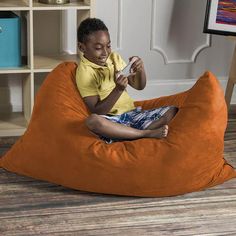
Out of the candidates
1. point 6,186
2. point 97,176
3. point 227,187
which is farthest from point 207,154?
point 6,186

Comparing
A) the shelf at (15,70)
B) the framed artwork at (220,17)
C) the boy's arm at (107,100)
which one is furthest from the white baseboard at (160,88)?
the boy's arm at (107,100)

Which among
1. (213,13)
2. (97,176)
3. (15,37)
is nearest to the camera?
(97,176)

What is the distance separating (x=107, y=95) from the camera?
2855 millimetres

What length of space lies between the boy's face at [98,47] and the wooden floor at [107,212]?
607 mm

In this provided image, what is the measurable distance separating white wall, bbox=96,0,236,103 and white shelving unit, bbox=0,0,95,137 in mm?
236

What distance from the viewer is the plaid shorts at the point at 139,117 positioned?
2.85 metres

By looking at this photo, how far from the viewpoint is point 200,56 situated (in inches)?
154

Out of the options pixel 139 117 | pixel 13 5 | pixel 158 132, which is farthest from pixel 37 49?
pixel 158 132

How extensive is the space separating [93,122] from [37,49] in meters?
1.08

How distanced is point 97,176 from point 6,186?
0.44 m

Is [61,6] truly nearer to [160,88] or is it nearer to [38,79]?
[38,79]

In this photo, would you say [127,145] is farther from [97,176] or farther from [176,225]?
[176,225]

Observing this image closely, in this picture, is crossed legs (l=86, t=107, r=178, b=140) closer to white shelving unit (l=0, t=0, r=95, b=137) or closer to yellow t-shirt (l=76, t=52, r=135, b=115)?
yellow t-shirt (l=76, t=52, r=135, b=115)

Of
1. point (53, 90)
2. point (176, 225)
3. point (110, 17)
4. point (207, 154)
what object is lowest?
point (176, 225)
